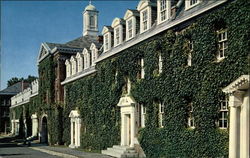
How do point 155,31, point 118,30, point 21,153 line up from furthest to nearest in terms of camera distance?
point 21,153
point 118,30
point 155,31

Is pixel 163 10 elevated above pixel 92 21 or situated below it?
below

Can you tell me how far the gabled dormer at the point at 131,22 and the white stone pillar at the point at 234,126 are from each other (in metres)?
11.7

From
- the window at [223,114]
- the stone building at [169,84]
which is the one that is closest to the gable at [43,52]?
the stone building at [169,84]

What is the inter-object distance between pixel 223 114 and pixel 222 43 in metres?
3.20

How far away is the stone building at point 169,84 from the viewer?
51.6 ft

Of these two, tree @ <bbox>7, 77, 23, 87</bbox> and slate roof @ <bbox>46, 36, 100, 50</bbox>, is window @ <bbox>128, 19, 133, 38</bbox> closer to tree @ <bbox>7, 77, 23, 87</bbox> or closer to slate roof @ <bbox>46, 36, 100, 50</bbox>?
slate roof @ <bbox>46, 36, 100, 50</bbox>

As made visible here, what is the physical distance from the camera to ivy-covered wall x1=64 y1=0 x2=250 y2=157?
627 inches

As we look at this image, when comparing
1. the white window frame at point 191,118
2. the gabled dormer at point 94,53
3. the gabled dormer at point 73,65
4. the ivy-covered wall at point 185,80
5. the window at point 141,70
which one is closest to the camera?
the ivy-covered wall at point 185,80

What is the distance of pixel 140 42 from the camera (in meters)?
23.8

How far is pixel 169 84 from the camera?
66.8 ft

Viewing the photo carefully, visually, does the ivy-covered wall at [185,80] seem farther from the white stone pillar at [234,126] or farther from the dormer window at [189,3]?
the dormer window at [189,3]

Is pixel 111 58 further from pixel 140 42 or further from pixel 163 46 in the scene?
pixel 163 46

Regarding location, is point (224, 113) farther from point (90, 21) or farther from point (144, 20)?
point (90, 21)

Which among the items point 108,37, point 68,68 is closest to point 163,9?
point 108,37
